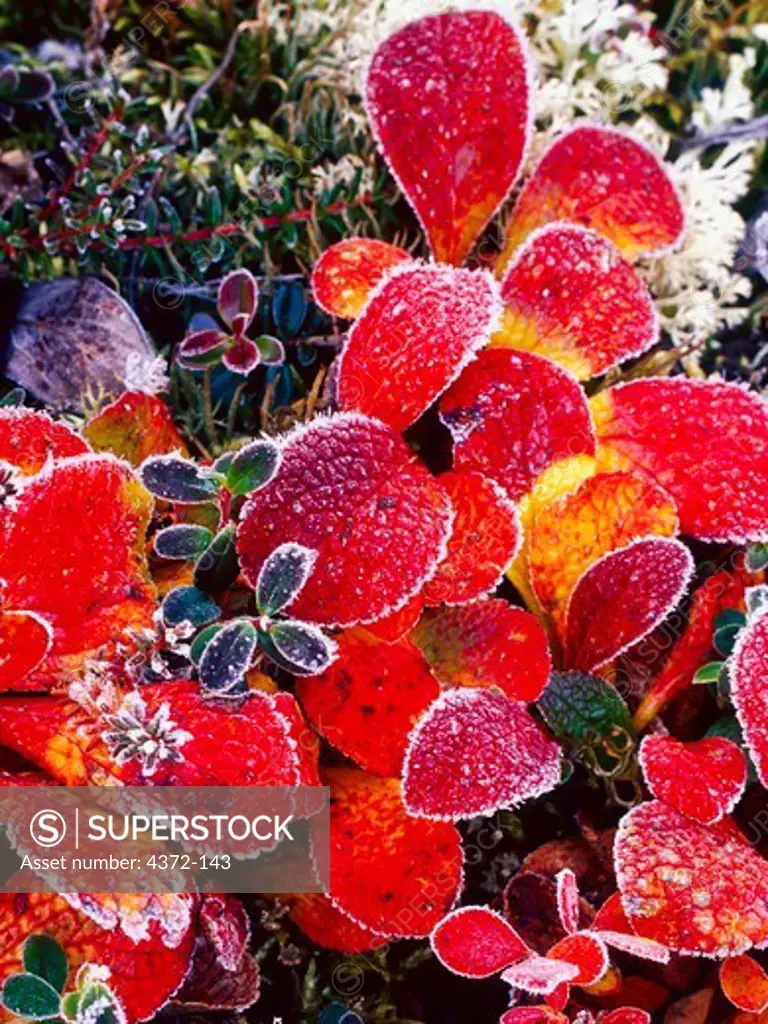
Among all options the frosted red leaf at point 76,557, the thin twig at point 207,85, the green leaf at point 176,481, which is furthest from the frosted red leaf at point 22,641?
the thin twig at point 207,85

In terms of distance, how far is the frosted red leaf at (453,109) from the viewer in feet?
3.88

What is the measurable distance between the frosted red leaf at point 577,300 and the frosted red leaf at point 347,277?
0.13 metres

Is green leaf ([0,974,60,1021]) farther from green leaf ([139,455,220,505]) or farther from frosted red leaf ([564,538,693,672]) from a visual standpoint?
frosted red leaf ([564,538,693,672])

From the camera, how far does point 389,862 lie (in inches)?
38.5

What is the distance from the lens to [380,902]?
3.13 ft

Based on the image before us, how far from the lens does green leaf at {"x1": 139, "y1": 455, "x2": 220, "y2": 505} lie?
93 centimetres

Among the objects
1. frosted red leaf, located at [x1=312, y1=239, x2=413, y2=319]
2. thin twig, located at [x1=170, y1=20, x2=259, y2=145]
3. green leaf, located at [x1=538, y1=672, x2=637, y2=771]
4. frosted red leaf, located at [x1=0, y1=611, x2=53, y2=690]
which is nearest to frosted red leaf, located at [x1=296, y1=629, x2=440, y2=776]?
green leaf, located at [x1=538, y1=672, x2=637, y2=771]

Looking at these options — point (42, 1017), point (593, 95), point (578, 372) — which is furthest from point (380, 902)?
point (593, 95)

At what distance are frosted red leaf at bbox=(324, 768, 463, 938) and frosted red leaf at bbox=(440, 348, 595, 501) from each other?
0.98ft

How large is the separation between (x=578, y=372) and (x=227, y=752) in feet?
1.74

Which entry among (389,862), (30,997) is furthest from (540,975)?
(30,997)

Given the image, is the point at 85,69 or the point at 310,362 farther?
the point at 85,69

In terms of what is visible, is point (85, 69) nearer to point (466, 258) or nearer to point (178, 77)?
point (178, 77)

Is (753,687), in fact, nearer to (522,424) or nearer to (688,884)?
(688,884)
